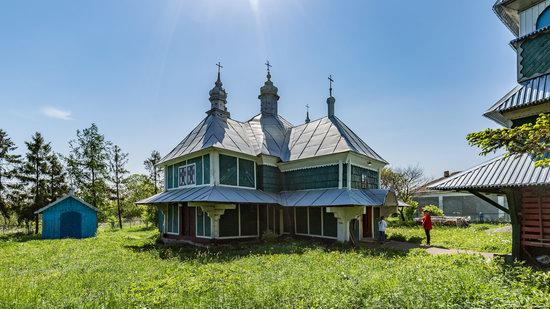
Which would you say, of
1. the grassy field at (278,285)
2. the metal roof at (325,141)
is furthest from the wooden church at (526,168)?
the metal roof at (325,141)

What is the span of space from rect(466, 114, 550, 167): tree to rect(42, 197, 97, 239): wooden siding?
23.6 metres

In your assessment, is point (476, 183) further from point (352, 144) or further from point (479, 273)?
point (352, 144)

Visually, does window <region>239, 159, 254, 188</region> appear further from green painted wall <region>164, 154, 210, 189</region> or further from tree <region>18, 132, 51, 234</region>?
tree <region>18, 132, 51, 234</region>

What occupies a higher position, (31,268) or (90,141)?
(90,141)

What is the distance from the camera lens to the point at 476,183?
770 cm

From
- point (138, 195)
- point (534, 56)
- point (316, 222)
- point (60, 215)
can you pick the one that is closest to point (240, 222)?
point (316, 222)

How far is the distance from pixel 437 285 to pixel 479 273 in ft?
5.58

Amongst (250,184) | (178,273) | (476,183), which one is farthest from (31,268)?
(476,183)

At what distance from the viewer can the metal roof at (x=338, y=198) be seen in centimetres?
1298

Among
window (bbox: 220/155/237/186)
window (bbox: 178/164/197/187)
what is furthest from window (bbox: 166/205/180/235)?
window (bbox: 220/155/237/186)

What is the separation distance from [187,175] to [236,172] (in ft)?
9.60

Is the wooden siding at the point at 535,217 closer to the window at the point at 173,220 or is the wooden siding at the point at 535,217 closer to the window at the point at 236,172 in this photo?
the window at the point at 236,172

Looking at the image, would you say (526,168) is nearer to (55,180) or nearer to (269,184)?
(269,184)

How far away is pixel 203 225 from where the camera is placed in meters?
14.7
